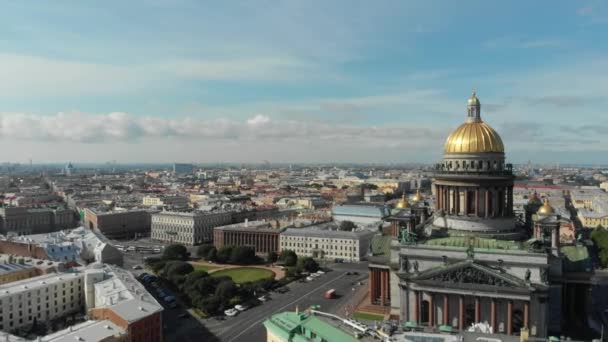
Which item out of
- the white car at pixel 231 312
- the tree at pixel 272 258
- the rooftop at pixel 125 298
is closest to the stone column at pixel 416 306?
the white car at pixel 231 312

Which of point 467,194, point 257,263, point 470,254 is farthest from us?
point 257,263

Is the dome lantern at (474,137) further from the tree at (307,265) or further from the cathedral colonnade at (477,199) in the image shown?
the tree at (307,265)

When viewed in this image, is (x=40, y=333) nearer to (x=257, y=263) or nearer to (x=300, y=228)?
(x=257, y=263)

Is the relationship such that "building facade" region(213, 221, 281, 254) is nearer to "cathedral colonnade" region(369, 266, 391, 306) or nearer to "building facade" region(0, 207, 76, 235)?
"cathedral colonnade" region(369, 266, 391, 306)

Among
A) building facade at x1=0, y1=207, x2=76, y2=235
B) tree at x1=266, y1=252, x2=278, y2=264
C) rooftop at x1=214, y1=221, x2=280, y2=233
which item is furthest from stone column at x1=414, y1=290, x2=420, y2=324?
building facade at x1=0, y1=207, x2=76, y2=235

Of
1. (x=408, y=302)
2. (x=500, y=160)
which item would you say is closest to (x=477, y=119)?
(x=500, y=160)
